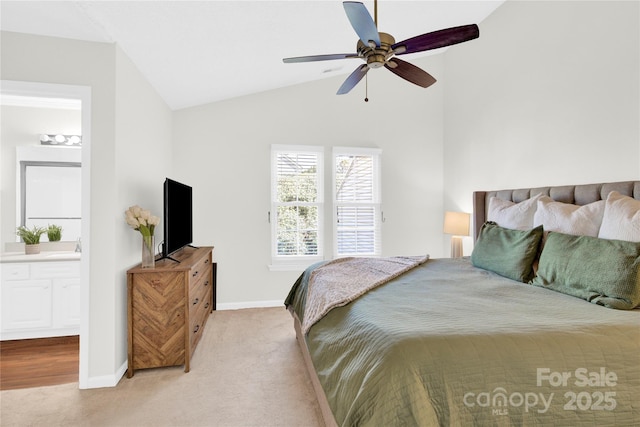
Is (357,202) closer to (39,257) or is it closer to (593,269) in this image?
(593,269)

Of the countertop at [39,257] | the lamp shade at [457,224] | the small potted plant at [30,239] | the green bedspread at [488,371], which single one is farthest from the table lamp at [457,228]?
the small potted plant at [30,239]

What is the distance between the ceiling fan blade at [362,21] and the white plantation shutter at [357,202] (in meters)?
2.64

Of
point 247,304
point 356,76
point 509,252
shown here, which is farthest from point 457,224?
point 247,304

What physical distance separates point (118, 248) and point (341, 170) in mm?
2913

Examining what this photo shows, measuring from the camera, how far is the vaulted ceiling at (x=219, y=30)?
82.4 inches

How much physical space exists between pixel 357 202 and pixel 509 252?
2293 millimetres

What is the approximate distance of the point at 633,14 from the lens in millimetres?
2367

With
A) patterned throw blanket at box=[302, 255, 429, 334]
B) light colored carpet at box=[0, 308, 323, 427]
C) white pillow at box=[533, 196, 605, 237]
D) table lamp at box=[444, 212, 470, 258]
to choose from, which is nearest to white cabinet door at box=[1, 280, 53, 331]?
light colored carpet at box=[0, 308, 323, 427]

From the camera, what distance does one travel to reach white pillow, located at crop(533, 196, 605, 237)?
2.29 meters

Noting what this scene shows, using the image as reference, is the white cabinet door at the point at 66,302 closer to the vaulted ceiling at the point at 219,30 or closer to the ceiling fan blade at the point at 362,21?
the vaulted ceiling at the point at 219,30

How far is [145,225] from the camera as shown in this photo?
2547 millimetres

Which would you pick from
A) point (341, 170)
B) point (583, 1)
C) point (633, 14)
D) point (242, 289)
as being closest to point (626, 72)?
point (633, 14)

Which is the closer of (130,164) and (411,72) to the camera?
(411,72)

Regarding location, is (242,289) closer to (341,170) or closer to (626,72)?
(341,170)
